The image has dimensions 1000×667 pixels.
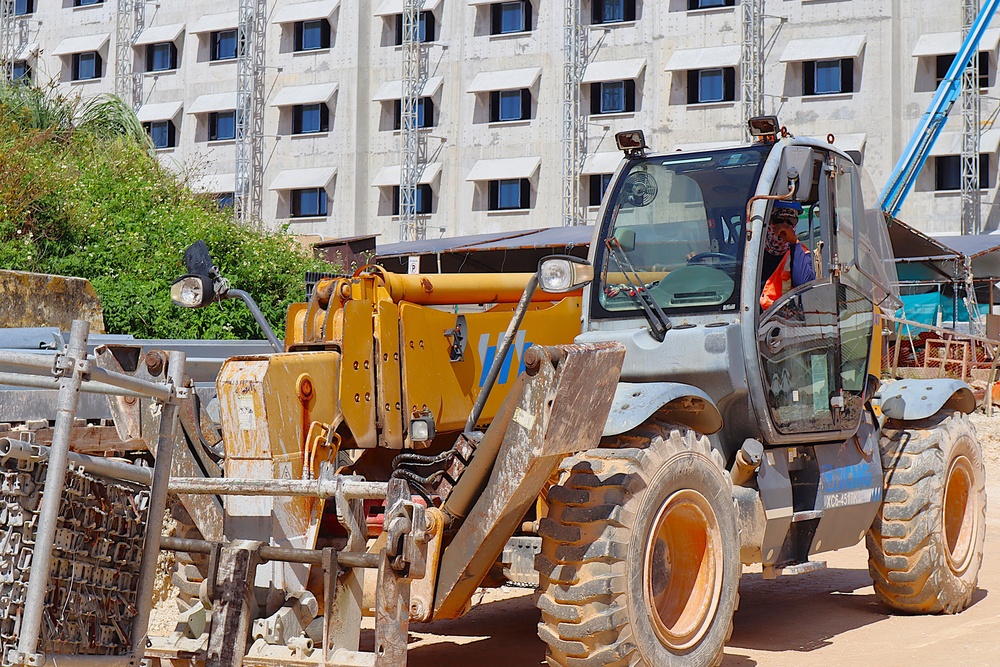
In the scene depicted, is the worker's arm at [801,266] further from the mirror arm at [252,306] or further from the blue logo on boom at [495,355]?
the mirror arm at [252,306]

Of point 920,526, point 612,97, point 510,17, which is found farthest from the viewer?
point 510,17

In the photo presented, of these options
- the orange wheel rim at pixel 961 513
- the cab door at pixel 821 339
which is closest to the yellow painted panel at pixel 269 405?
the cab door at pixel 821 339

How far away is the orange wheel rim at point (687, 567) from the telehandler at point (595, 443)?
0.01 meters

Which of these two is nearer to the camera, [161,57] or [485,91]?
[485,91]

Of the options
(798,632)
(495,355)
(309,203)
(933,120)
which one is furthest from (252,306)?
(309,203)

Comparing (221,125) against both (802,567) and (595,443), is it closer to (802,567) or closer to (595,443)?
(802,567)

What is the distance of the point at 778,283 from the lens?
7.37 m

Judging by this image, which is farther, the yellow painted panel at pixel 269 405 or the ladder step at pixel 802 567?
the ladder step at pixel 802 567

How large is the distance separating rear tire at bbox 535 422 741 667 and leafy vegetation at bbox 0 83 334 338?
35.8ft

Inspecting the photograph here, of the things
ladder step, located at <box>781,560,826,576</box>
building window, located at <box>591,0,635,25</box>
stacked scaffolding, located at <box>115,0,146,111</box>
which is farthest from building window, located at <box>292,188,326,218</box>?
ladder step, located at <box>781,560,826,576</box>

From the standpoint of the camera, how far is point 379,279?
663 cm

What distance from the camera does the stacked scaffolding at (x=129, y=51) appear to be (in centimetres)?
4809

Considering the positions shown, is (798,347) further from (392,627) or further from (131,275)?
(131,275)

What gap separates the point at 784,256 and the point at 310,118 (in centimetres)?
3920
